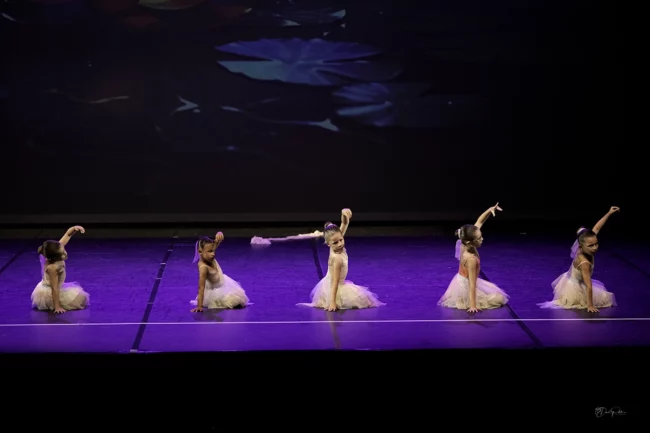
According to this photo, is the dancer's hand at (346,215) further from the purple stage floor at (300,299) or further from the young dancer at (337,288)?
the purple stage floor at (300,299)

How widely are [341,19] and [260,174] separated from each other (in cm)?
155

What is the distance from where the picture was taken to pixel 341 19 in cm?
890

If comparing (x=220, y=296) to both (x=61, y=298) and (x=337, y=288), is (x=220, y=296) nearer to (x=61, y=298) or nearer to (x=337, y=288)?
(x=337, y=288)

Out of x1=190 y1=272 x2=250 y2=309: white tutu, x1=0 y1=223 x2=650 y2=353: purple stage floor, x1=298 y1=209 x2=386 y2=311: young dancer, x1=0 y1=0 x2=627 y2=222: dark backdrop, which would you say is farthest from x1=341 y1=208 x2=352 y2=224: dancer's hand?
x1=0 y1=0 x2=627 y2=222: dark backdrop

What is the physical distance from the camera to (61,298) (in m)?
5.98

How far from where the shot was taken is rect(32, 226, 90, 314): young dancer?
5.87 m

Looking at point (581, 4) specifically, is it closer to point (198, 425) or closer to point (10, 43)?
point (10, 43)

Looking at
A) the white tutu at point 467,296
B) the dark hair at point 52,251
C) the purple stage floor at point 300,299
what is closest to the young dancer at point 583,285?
the purple stage floor at point 300,299

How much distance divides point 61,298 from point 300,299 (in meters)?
1.43

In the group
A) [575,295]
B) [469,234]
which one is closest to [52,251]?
[469,234]

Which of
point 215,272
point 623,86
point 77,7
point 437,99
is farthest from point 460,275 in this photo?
point 77,7

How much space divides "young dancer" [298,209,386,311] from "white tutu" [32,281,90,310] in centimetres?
133

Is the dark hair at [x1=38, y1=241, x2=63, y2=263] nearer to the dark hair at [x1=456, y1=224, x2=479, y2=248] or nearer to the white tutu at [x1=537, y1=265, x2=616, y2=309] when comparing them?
the dark hair at [x1=456, y1=224, x2=479, y2=248]

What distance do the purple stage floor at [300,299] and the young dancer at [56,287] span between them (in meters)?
0.09
